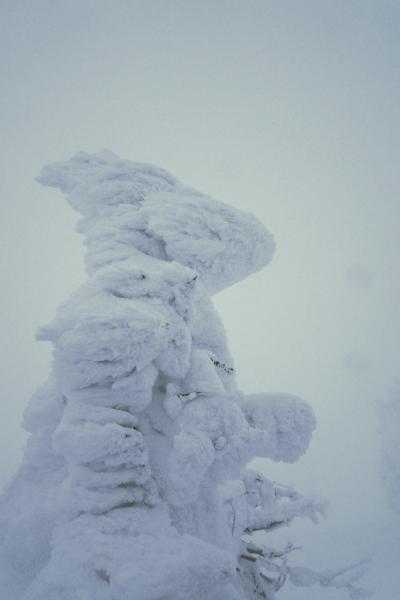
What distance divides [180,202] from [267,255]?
83.7 inches

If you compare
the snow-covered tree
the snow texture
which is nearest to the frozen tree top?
the snow-covered tree

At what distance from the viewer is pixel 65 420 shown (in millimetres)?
3098

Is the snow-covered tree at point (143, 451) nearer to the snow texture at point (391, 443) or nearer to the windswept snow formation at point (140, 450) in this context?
the windswept snow formation at point (140, 450)

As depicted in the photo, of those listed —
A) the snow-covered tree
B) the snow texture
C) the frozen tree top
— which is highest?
the frozen tree top

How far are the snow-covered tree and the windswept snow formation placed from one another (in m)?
0.01

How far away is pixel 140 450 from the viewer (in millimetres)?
3123

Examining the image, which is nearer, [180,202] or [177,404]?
[177,404]

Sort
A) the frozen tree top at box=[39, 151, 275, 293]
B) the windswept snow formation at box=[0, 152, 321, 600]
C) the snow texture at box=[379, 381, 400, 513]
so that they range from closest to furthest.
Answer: the windswept snow formation at box=[0, 152, 321, 600] < the frozen tree top at box=[39, 151, 275, 293] < the snow texture at box=[379, 381, 400, 513]

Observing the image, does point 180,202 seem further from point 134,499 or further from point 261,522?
point 261,522

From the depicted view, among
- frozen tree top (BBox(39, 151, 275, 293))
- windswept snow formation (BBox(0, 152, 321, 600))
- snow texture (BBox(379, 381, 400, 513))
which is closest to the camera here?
windswept snow formation (BBox(0, 152, 321, 600))

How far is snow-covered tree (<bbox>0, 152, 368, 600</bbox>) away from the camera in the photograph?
2.36 m

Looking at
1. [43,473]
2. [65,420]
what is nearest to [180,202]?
[65,420]

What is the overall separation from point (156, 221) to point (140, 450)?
12.5 feet

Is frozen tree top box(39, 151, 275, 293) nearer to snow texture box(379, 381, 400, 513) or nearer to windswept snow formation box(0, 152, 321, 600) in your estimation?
windswept snow formation box(0, 152, 321, 600)
